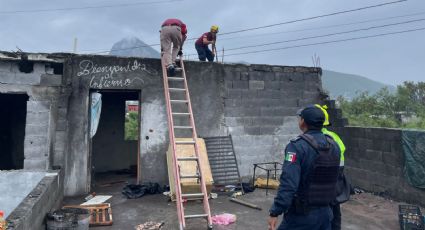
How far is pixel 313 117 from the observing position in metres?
2.93

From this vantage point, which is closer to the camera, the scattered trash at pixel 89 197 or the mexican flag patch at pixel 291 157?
the mexican flag patch at pixel 291 157

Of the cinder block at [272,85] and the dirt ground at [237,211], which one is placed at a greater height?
the cinder block at [272,85]

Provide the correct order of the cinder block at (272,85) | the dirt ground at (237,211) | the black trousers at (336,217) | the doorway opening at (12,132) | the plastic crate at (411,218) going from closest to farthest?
the black trousers at (336,217), the plastic crate at (411,218), the dirt ground at (237,211), the cinder block at (272,85), the doorway opening at (12,132)

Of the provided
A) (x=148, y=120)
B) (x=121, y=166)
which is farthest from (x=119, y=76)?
(x=121, y=166)

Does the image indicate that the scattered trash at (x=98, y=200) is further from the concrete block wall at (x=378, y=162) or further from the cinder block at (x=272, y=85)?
the concrete block wall at (x=378, y=162)

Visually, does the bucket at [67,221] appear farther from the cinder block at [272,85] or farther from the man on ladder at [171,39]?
the cinder block at [272,85]

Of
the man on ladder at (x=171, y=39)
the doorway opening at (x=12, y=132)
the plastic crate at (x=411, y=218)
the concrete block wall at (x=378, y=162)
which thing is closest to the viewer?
the plastic crate at (x=411, y=218)

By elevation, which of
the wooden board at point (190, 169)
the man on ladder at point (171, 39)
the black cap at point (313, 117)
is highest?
the man on ladder at point (171, 39)

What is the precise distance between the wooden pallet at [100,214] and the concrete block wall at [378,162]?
5.49 metres

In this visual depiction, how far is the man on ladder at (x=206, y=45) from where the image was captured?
26.2 feet

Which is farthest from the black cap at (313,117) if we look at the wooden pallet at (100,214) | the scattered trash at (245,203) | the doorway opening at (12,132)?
the doorway opening at (12,132)

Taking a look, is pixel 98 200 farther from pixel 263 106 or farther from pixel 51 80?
pixel 263 106

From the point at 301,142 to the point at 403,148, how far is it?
15.1ft

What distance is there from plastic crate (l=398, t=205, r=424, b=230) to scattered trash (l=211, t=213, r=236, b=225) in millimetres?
2477
